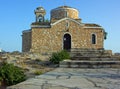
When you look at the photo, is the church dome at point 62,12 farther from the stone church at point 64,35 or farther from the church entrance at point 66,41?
the church entrance at point 66,41

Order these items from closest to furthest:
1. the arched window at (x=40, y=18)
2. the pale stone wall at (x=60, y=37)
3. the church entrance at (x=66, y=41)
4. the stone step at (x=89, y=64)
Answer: the stone step at (x=89, y=64), the pale stone wall at (x=60, y=37), the church entrance at (x=66, y=41), the arched window at (x=40, y=18)

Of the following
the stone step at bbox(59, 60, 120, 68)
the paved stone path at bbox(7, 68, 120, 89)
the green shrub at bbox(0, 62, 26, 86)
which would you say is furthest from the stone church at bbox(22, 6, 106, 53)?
the paved stone path at bbox(7, 68, 120, 89)

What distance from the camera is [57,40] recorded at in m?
35.2

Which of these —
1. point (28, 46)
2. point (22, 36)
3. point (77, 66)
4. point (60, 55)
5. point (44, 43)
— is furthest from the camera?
point (22, 36)

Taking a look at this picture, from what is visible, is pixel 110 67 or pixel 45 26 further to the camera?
pixel 45 26

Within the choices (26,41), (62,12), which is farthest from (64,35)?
(26,41)

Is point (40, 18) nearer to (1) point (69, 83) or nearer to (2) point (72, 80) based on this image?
(2) point (72, 80)

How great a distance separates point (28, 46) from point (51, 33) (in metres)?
4.27

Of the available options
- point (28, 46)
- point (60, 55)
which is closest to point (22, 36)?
point (28, 46)

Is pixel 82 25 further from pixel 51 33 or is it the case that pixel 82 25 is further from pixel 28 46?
pixel 28 46

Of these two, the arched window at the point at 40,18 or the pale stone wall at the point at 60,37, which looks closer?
the pale stone wall at the point at 60,37

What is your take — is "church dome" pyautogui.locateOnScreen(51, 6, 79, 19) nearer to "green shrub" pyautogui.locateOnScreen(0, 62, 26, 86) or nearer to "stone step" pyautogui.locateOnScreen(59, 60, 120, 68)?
"stone step" pyautogui.locateOnScreen(59, 60, 120, 68)

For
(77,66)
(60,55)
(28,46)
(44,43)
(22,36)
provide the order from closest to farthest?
(77,66), (60,55), (44,43), (28,46), (22,36)

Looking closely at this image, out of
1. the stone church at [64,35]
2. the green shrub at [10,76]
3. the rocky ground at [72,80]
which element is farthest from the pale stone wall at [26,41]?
the rocky ground at [72,80]
